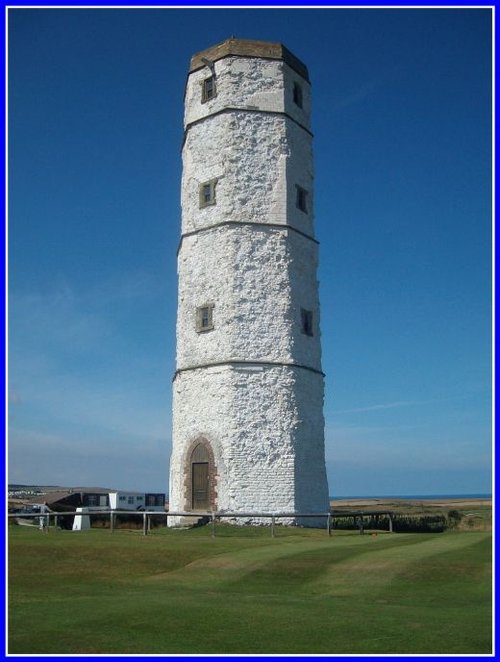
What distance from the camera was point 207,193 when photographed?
2881cm

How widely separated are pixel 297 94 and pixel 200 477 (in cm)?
1649

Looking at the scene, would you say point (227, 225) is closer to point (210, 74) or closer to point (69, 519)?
point (210, 74)

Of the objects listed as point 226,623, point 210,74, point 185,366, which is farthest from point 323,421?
point 226,623

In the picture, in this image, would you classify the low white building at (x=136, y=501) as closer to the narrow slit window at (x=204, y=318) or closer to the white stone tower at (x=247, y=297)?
the white stone tower at (x=247, y=297)

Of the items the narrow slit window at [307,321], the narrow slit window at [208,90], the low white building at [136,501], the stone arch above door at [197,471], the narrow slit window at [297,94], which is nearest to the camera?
the stone arch above door at [197,471]

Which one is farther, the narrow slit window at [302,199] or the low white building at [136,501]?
the low white building at [136,501]

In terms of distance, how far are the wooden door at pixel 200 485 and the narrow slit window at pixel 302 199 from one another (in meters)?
11.1

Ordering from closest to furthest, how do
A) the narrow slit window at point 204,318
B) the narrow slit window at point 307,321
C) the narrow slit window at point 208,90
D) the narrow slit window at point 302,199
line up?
the narrow slit window at point 204,318
the narrow slit window at point 307,321
the narrow slit window at point 302,199
the narrow slit window at point 208,90

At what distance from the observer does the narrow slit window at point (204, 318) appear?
1083 inches

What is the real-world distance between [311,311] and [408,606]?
1785cm

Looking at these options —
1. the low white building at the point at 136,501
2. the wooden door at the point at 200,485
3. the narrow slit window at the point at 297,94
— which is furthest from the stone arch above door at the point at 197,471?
the narrow slit window at the point at 297,94

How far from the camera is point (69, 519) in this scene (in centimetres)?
2831

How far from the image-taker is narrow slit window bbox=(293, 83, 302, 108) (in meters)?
30.2

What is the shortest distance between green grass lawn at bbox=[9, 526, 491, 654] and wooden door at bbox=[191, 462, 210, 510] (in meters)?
5.10
